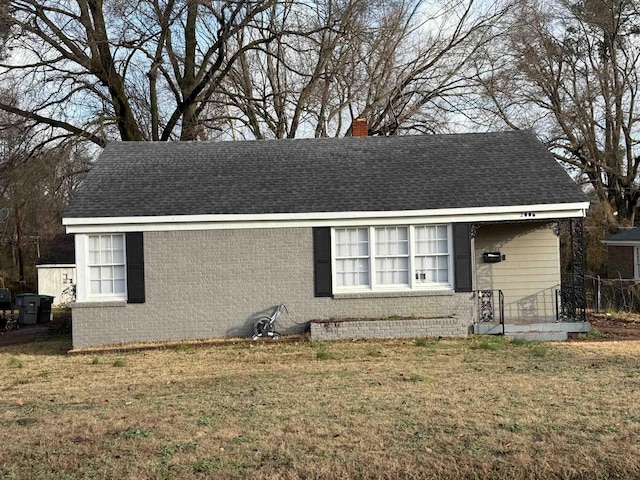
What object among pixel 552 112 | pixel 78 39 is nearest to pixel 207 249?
pixel 78 39

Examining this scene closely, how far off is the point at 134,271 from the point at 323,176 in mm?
4957

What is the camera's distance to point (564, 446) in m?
6.26

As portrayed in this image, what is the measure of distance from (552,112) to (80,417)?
32.7m

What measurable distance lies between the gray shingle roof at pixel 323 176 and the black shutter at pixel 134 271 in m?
0.70

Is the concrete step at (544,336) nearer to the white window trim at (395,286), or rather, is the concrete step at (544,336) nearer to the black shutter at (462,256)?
the black shutter at (462,256)

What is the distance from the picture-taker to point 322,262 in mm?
15164

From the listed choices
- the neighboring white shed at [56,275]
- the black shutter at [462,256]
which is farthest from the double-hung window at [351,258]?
the neighboring white shed at [56,275]

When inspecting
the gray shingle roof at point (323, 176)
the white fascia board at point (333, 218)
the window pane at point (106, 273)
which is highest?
the gray shingle roof at point (323, 176)

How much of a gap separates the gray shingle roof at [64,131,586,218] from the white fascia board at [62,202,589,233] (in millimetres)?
147

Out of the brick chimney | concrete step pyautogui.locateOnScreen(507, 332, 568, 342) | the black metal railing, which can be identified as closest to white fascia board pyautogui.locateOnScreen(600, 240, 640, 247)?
the brick chimney

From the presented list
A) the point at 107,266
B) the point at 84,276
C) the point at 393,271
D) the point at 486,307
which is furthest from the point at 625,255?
the point at 84,276

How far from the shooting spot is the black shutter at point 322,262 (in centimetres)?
1515

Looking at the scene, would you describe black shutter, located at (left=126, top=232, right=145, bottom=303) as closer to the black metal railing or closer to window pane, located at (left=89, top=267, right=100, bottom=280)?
window pane, located at (left=89, top=267, right=100, bottom=280)

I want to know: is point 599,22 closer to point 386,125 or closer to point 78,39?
point 386,125
